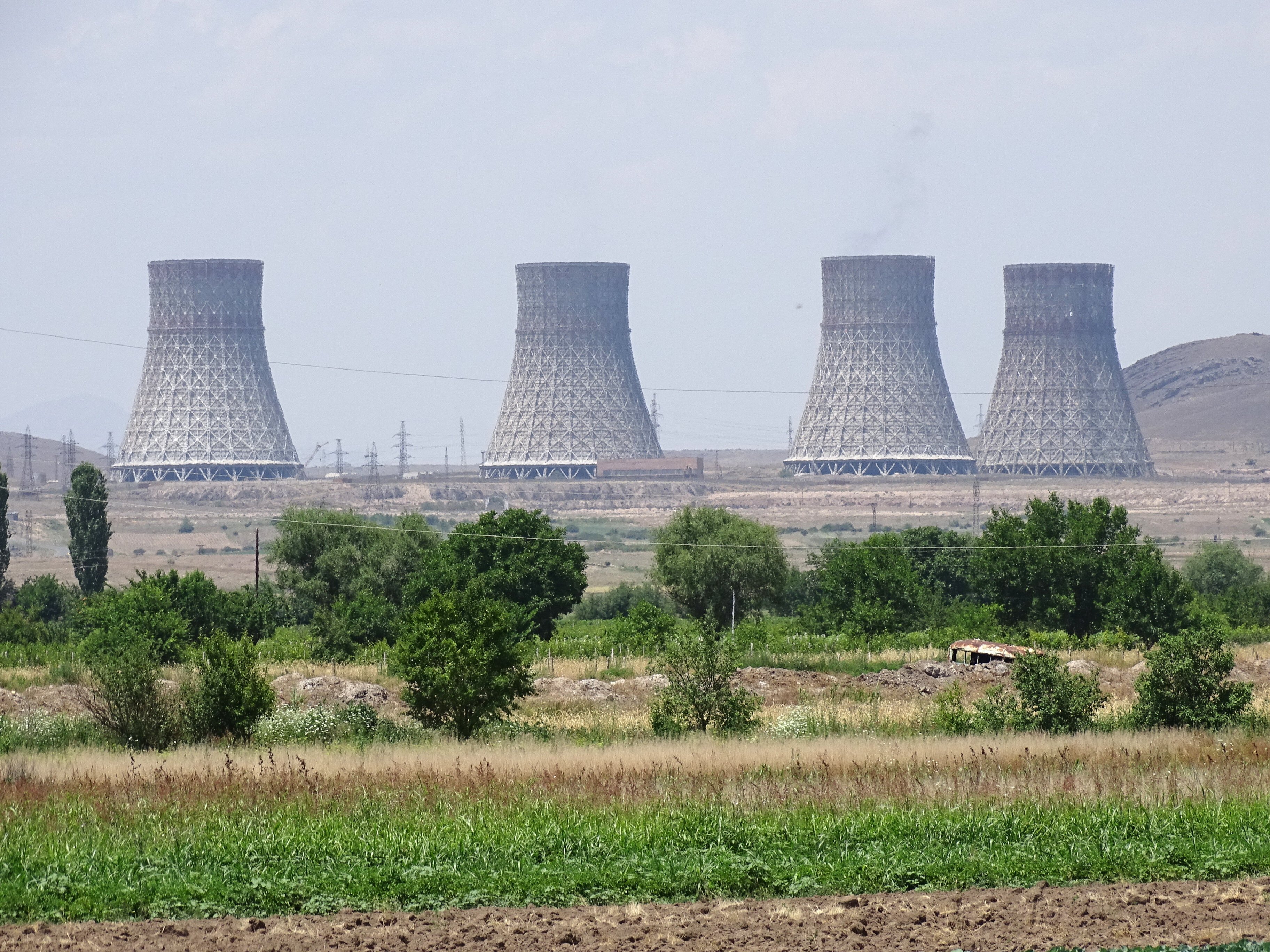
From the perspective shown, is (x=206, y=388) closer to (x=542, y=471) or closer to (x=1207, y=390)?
(x=542, y=471)

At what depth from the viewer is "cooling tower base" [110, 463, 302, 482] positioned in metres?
97.8

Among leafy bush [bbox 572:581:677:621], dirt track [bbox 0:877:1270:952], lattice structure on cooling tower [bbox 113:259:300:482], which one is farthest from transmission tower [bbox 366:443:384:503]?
dirt track [bbox 0:877:1270:952]

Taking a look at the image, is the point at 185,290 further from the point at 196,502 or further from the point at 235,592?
the point at 235,592

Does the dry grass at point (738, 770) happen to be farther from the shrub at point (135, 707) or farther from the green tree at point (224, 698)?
the green tree at point (224, 698)

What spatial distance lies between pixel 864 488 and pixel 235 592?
58692 mm

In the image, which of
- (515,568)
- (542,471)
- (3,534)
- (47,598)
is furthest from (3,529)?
(542,471)

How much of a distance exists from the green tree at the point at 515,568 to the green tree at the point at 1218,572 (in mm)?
20156

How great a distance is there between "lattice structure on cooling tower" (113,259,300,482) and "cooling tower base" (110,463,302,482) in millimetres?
54

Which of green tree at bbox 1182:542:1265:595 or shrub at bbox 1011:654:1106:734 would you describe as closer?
shrub at bbox 1011:654:1106:734

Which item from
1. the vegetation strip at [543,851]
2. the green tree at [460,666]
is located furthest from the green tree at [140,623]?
the vegetation strip at [543,851]

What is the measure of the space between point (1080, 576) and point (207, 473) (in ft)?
216

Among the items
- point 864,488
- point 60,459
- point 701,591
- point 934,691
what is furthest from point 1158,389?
point 934,691

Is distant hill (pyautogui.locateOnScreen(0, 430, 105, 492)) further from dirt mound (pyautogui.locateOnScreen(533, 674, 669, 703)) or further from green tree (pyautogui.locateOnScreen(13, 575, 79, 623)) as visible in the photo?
dirt mound (pyautogui.locateOnScreen(533, 674, 669, 703))

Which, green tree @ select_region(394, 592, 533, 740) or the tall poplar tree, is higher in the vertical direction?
the tall poplar tree
